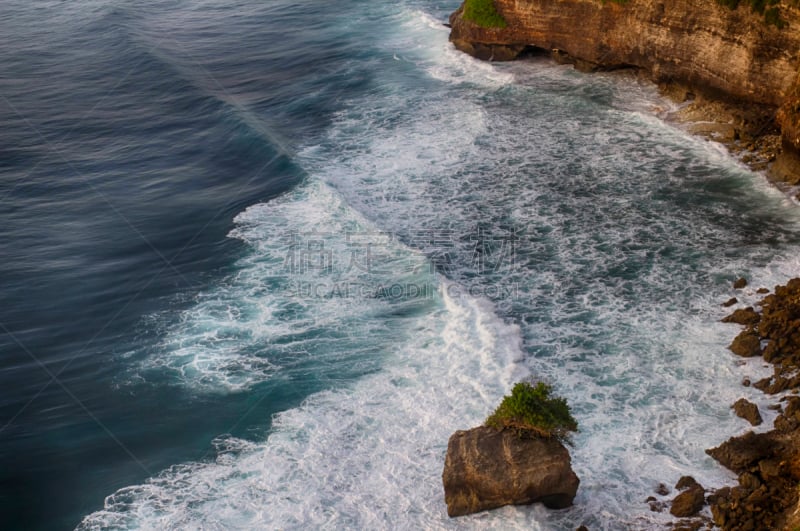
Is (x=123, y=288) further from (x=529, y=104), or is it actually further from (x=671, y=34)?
(x=671, y=34)

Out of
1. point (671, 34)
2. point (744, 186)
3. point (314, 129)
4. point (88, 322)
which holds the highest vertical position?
point (671, 34)

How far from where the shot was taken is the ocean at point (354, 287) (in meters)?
21.8

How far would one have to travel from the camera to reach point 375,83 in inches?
1946

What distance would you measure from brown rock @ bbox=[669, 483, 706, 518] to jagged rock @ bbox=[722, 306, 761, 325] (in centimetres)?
814

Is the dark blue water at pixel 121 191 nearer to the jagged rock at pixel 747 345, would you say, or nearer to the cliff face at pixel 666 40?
the cliff face at pixel 666 40

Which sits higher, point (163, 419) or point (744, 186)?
point (744, 186)

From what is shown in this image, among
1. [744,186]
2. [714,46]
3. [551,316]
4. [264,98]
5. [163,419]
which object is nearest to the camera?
[163,419]

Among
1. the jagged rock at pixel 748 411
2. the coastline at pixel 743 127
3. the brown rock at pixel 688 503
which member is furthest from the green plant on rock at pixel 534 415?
the jagged rock at pixel 748 411

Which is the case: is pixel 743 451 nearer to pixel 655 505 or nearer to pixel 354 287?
pixel 655 505

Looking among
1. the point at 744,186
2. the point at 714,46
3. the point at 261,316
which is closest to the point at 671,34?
the point at 714,46

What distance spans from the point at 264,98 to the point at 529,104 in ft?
55.6

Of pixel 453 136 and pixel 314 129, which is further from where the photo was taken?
pixel 314 129

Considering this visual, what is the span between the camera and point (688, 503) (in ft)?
63.5

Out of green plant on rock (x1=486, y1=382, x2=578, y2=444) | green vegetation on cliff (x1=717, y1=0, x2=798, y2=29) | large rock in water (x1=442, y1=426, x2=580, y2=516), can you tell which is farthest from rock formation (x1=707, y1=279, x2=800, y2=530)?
green vegetation on cliff (x1=717, y1=0, x2=798, y2=29)
